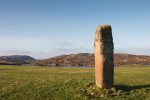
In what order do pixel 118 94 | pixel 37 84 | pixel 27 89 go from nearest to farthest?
pixel 118 94 → pixel 27 89 → pixel 37 84

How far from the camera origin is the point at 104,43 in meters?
25.0

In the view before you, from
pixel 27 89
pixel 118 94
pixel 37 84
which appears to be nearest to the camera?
pixel 118 94

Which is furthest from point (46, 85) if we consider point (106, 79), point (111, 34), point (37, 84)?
point (111, 34)

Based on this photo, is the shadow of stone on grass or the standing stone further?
the shadow of stone on grass

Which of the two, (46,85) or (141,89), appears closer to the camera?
(141,89)

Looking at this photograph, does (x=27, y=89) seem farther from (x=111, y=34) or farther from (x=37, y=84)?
(x=111, y=34)

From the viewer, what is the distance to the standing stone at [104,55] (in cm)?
2500

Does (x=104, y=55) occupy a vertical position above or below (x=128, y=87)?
above

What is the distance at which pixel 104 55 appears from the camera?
24984mm

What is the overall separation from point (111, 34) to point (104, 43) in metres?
1.03

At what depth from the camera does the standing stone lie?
25000 mm

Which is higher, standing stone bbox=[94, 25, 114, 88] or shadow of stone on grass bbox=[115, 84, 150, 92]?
standing stone bbox=[94, 25, 114, 88]

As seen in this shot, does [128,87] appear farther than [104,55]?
Yes

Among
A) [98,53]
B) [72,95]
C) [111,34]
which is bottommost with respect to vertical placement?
[72,95]
